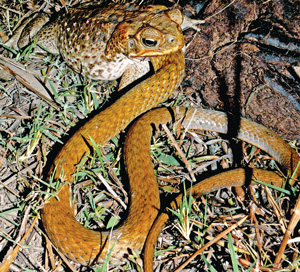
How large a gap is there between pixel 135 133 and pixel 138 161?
1.15 feet

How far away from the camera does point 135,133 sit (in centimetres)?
326

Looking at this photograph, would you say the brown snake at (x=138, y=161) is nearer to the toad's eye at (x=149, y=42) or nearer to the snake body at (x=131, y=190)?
the snake body at (x=131, y=190)

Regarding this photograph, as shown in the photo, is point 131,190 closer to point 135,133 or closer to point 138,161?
point 138,161

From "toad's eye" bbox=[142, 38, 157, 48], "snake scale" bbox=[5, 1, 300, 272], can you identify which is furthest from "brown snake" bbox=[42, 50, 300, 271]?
"toad's eye" bbox=[142, 38, 157, 48]

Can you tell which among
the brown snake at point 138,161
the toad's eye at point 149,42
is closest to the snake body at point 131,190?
the brown snake at point 138,161

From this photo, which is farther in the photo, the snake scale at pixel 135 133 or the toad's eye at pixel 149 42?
the toad's eye at pixel 149 42

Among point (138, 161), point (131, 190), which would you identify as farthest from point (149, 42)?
point (131, 190)

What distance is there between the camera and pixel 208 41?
368cm

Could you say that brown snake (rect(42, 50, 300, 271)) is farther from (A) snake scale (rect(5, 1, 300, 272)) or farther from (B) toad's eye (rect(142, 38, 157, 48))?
(B) toad's eye (rect(142, 38, 157, 48))

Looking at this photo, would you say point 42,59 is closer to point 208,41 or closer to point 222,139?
point 208,41

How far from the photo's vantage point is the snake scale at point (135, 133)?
2.60 metres

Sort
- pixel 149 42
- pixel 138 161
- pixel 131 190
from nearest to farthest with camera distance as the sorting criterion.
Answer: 1. pixel 131 190
2. pixel 138 161
3. pixel 149 42

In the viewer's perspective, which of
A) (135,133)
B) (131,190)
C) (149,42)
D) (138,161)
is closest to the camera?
(131,190)

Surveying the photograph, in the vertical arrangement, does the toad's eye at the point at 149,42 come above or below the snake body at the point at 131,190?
above
